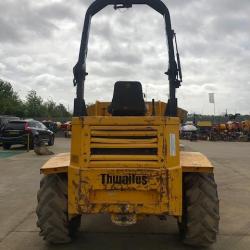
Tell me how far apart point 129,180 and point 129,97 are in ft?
4.29

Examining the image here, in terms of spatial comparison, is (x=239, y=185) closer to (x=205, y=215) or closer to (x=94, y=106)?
(x=94, y=106)

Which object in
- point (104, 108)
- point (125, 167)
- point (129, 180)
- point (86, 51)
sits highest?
point (86, 51)

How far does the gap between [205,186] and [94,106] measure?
288 centimetres

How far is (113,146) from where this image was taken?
6.52 metres

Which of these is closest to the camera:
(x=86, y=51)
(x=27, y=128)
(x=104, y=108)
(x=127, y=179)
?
(x=127, y=179)

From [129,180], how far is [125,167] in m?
0.16

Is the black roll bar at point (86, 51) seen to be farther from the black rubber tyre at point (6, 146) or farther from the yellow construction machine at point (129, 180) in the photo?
the black rubber tyre at point (6, 146)

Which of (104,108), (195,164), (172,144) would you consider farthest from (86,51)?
(195,164)

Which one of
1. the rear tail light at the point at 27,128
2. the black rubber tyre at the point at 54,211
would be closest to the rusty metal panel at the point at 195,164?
the black rubber tyre at the point at 54,211

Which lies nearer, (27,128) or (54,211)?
(54,211)

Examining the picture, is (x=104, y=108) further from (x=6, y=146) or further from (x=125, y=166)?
(x=6, y=146)

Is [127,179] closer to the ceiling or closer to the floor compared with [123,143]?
closer to the floor

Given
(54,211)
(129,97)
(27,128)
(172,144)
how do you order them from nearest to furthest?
(172,144) → (54,211) → (129,97) → (27,128)

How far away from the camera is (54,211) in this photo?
6.70m
